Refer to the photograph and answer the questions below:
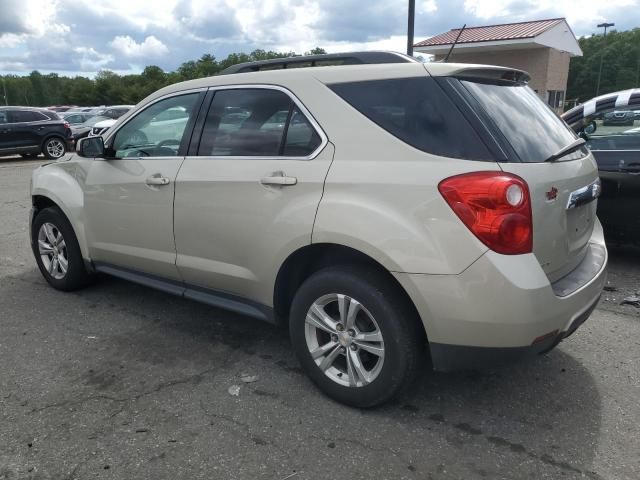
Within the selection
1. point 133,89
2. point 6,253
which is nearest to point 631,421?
point 6,253

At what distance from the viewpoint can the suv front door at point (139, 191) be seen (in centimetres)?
368

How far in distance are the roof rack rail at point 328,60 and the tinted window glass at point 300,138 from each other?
45 cm

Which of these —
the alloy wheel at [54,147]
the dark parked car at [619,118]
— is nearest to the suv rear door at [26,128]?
the alloy wheel at [54,147]

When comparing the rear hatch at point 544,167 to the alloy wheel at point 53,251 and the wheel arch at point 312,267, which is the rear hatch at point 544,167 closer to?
the wheel arch at point 312,267

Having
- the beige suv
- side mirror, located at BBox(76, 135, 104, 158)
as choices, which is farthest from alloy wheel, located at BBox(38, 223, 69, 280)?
the beige suv

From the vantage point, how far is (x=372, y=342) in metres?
2.83

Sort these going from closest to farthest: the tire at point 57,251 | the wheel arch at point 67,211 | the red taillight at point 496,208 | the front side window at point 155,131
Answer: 1. the red taillight at point 496,208
2. the front side window at point 155,131
3. the wheel arch at point 67,211
4. the tire at point 57,251

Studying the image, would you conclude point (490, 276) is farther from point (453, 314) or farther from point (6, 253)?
point (6, 253)

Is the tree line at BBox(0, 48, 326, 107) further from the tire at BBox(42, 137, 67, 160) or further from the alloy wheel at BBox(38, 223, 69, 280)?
the alloy wheel at BBox(38, 223, 69, 280)

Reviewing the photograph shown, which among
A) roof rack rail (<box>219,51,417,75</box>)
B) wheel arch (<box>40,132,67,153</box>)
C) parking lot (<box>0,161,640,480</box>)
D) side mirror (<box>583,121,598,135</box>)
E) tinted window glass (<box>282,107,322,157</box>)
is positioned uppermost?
roof rack rail (<box>219,51,417,75</box>)

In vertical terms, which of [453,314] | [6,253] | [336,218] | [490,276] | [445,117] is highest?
[445,117]

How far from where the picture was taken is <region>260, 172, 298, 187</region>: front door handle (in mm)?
2980

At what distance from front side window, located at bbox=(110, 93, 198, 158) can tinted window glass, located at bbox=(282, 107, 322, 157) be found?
2.94ft

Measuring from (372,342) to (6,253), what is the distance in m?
5.17
